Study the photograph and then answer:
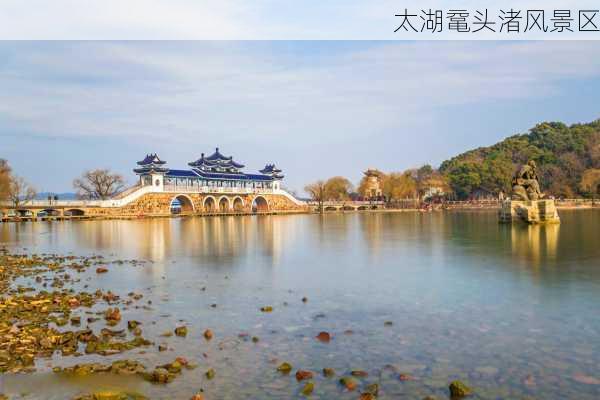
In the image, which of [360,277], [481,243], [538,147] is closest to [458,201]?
[538,147]

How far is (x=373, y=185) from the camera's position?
110 meters

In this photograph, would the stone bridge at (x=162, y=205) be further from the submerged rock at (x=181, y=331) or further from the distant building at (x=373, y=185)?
the submerged rock at (x=181, y=331)

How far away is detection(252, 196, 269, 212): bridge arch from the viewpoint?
9406 cm

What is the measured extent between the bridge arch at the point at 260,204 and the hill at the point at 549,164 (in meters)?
35.7

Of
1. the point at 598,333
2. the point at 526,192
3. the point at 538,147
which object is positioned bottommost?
the point at 598,333

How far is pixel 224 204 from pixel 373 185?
34530mm

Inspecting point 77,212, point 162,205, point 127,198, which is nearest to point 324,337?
point 127,198

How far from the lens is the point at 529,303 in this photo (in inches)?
488

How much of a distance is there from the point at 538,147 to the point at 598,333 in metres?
106

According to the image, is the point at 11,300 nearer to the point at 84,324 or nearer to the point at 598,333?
the point at 84,324

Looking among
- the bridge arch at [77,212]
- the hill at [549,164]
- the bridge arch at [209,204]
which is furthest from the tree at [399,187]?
the bridge arch at [77,212]

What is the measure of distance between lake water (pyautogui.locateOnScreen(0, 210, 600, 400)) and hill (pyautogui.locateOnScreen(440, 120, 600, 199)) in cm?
7597

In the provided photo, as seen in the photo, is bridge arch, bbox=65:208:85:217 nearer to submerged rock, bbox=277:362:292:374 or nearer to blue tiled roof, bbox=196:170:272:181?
blue tiled roof, bbox=196:170:272:181

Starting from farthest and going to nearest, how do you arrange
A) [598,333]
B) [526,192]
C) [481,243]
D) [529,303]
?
[526,192]
[481,243]
[529,303]
[598,333]
